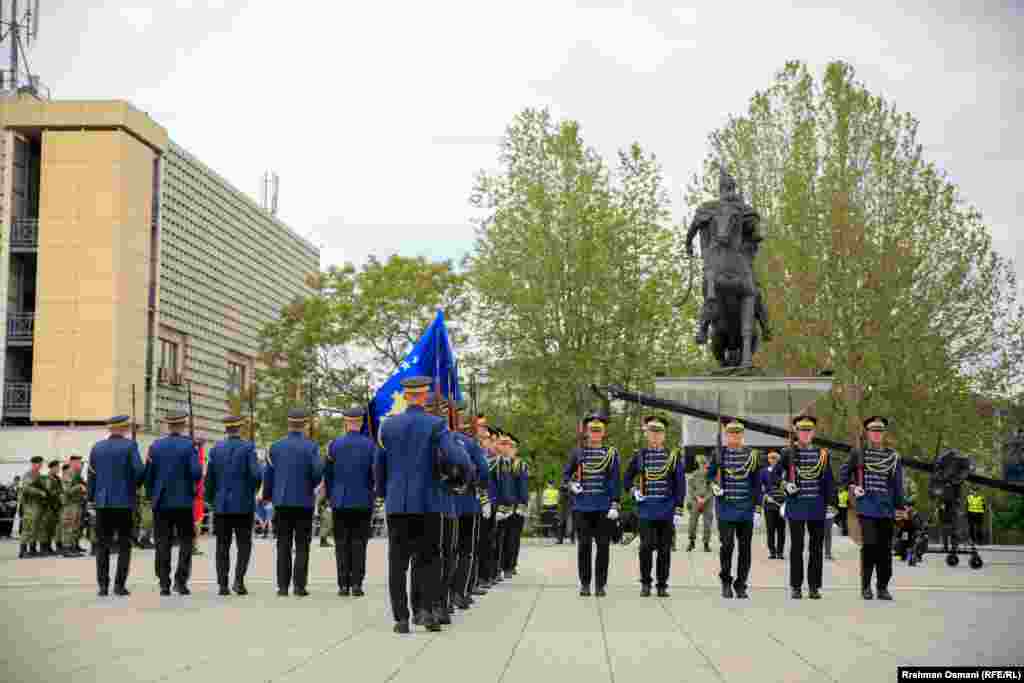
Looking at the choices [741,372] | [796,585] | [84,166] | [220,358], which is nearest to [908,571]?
[741,372]

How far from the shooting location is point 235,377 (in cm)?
6278

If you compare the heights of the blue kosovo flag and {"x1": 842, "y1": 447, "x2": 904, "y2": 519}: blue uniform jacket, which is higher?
the blue kosovo flag

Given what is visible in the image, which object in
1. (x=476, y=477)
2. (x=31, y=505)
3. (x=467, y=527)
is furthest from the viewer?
(x=31, y=505)

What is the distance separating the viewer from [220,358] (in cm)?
6009

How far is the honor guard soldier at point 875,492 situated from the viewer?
1538 cm

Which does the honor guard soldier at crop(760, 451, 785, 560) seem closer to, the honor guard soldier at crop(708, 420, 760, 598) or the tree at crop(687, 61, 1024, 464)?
the honor guard soldier at crop(708, 420, 760, 598)

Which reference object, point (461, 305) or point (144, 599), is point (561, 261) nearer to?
point (461, 305)

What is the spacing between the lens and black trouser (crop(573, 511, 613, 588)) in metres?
15.5

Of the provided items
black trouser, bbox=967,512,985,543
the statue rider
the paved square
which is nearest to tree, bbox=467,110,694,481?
black trouser, bbox=967,512,985,543

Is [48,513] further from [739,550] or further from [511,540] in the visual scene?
[739,550]

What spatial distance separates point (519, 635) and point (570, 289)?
3292 centimetres

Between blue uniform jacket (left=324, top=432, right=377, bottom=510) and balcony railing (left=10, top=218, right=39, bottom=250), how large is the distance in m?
34.6

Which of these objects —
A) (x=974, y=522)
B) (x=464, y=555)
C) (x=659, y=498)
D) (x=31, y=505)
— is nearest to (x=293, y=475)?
(x=464, y=555)

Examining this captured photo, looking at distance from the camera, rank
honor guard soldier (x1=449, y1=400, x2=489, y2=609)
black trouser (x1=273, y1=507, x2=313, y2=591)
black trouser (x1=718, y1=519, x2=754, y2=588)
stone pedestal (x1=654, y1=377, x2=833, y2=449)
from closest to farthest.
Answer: honor guard soldier (x1=449, y1=400, x2=489, y2=609) → black trouser (x1=273, y1=507, x2=313, y2=591) → black trouser (x1=718, y1=519, x2=754, y2=588) → stone pedestal (x1=654, y1=377, x2=833, y2=449)
